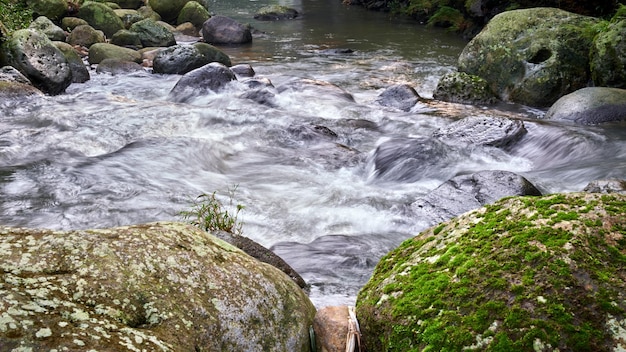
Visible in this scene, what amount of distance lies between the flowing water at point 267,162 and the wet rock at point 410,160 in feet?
0.27

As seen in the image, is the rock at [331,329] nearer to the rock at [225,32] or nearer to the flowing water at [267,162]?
the flowing water at [267,162]

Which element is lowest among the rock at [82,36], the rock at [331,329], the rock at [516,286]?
the rock at [82,36]

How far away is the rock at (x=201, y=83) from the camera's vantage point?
12.0 meters

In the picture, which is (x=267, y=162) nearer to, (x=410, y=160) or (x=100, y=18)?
(x=410, y=160)

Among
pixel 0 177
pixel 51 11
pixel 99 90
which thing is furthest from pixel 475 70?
pixel 51 11

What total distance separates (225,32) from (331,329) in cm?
1841

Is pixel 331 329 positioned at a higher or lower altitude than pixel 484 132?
higher

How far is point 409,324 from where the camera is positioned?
97.0 inches

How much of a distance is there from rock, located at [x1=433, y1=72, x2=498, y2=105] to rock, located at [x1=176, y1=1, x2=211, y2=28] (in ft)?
48.8

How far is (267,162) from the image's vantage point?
8305 millimetres

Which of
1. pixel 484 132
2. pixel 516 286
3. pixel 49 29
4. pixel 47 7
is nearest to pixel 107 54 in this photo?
pixel 49 29

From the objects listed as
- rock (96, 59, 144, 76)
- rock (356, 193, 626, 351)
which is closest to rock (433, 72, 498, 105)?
rock (96, 59, 144, 76)

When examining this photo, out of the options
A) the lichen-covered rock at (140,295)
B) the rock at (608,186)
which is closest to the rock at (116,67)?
the rock at (608,186)

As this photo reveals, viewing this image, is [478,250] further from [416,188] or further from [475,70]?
[475,70]
